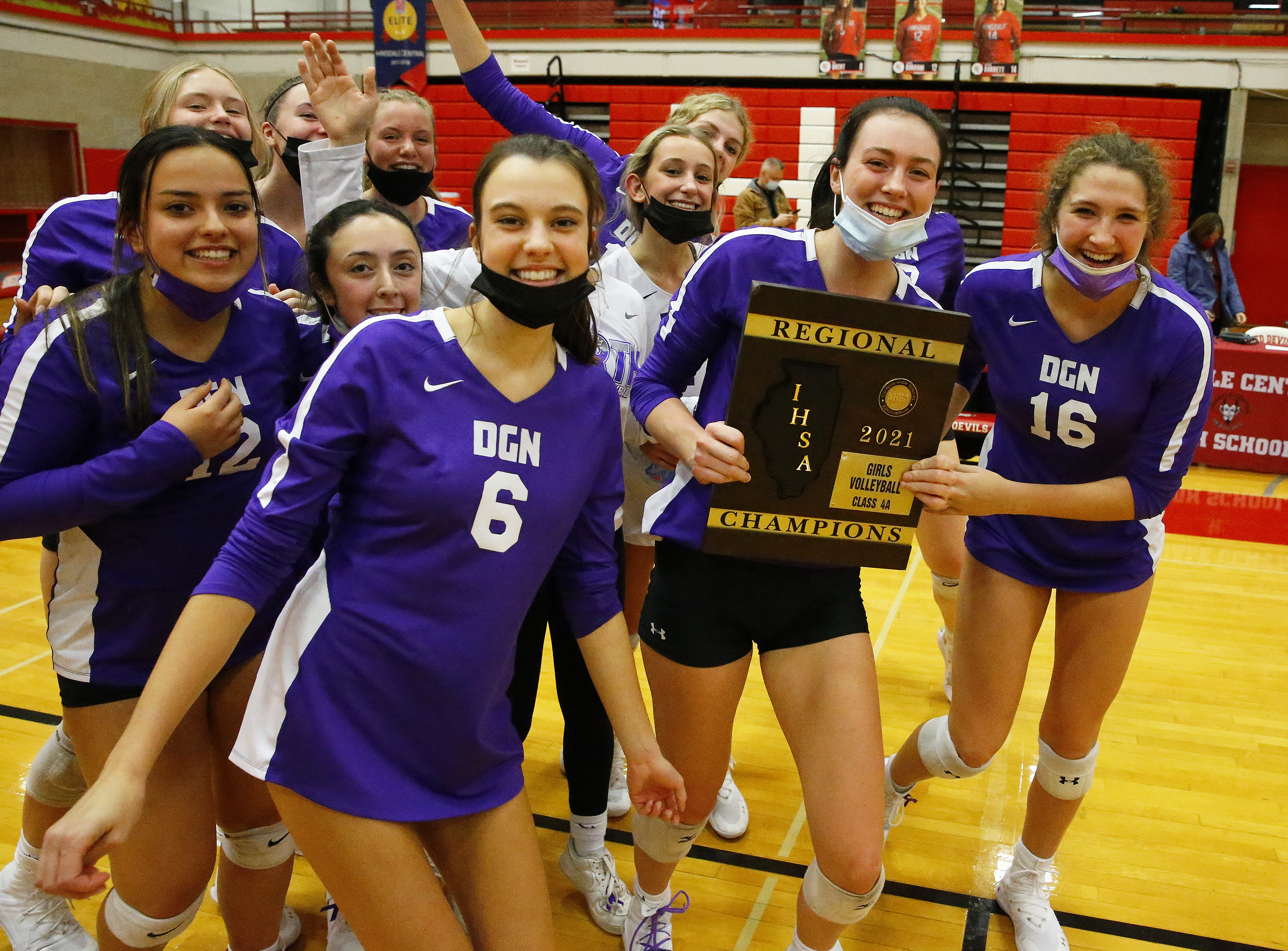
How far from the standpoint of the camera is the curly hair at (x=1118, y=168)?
2.39 metres

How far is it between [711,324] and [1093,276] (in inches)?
36.5

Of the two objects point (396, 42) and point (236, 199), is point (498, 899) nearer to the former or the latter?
point (236, 199)

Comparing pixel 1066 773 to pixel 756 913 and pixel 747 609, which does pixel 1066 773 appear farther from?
pixel 747 609

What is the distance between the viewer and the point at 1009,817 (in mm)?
3486

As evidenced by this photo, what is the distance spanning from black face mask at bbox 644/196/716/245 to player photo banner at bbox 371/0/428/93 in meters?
7.52

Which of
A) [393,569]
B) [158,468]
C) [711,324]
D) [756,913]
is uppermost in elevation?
[711,324]

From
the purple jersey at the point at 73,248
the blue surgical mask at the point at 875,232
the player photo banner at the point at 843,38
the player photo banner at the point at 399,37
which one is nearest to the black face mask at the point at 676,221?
the blue surgical mask at the point at 875,232

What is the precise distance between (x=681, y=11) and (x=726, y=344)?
48.7 ft

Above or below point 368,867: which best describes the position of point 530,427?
above

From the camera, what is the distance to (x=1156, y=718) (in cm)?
420

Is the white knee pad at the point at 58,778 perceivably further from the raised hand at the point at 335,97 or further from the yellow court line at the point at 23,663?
the yellow court line at the point at 23,663

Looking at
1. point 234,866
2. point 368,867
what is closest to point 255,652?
point 234,866

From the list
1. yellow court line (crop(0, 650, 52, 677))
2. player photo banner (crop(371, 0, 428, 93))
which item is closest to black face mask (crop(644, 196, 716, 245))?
yellow court line (crop(0, 650, 52, 677))

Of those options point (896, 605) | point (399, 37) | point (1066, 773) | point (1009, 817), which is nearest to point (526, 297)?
point (1066, 773)
